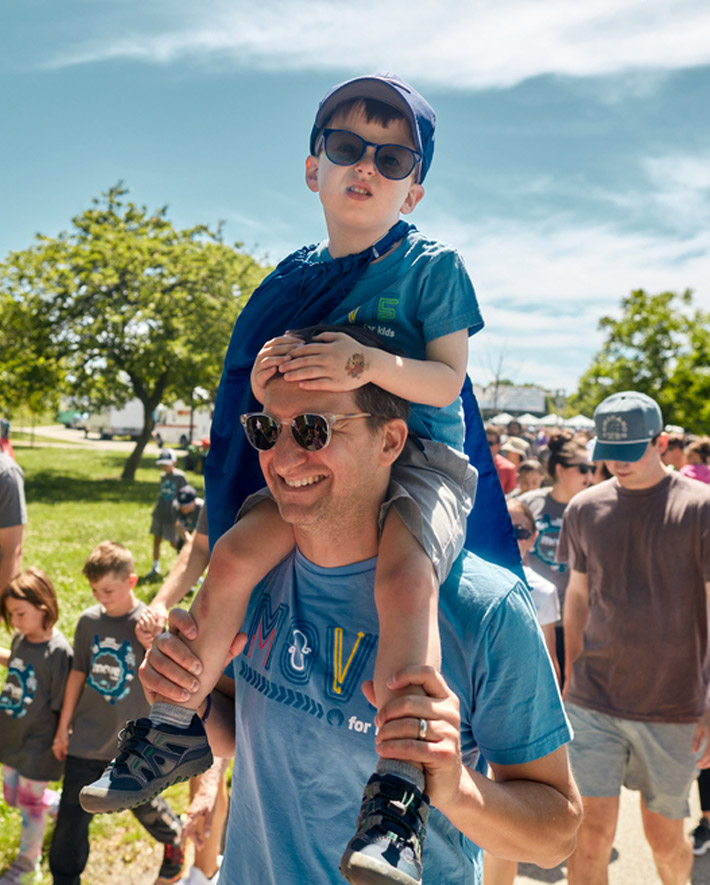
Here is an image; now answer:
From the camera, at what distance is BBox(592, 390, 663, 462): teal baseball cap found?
4.07 metres

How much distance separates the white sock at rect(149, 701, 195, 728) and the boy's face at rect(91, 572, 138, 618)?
255 cm

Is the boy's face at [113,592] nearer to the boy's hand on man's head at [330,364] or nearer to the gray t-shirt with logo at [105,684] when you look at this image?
the gray t-shirt with logo at [105,684]

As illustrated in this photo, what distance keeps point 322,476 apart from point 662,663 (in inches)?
116

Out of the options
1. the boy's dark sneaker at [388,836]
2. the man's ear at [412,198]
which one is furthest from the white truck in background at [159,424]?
the boy's dark sneaker at [388,836]

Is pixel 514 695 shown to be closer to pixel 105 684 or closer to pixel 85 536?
pixel 105 684

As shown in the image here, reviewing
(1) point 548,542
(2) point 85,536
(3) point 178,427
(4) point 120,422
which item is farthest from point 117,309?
(4) point 120,422

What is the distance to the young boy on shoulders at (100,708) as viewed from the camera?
147 inches

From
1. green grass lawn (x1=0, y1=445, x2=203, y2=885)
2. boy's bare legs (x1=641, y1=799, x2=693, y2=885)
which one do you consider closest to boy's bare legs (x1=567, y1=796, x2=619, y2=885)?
boy's bare legs (x1=641, y1=799, x2=693, y2=885)

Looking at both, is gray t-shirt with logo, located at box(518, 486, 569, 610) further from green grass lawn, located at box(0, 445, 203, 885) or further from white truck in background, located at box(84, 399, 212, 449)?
white truck in background, located at box(84, 399, 212, 449)

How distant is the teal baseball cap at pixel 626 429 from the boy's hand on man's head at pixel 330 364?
2.81 meters

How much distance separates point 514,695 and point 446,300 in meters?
1.00

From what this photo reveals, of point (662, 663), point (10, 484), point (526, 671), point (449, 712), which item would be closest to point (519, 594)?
point (526, 671)

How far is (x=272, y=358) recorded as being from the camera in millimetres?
1777

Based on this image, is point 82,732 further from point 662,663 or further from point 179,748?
point 662,663
